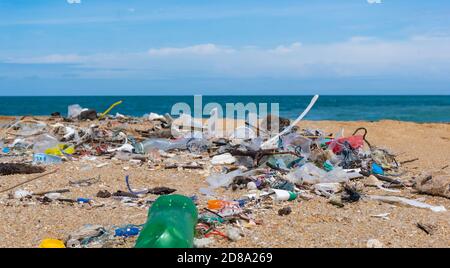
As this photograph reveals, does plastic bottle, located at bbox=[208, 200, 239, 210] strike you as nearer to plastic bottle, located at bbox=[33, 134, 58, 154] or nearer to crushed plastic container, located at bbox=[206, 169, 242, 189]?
crushed plastic container, located at bbox=[206, 169, 242, 189]

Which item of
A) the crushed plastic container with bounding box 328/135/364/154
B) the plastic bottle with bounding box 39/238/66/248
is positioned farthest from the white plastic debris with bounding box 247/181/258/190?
the plastic bottle with bounding box 39/238/66/248

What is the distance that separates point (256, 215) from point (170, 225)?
1381mm

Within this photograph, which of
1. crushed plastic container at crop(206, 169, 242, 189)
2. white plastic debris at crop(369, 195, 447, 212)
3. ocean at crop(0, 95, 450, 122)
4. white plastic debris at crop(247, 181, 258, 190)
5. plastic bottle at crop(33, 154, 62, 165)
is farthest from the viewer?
ocean at crop(0, 95, 450, 122)

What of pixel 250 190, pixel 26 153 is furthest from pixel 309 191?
pixel 26 153

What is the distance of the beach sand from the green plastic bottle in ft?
0.93

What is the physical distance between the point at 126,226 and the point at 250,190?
6.28 feet

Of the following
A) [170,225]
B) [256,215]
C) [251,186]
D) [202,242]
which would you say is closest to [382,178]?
[251,186]

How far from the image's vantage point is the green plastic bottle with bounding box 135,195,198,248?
11.5ft

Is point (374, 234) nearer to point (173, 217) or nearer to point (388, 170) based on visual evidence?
point (173, 217)

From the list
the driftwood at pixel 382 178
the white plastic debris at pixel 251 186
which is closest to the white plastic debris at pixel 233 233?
the white plastic debris at pixel 251 186

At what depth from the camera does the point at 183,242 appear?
3.63 m

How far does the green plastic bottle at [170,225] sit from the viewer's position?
11.5 ft

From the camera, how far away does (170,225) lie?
3658 millimetres

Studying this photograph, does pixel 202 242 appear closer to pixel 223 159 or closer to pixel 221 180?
pixel 221 180
